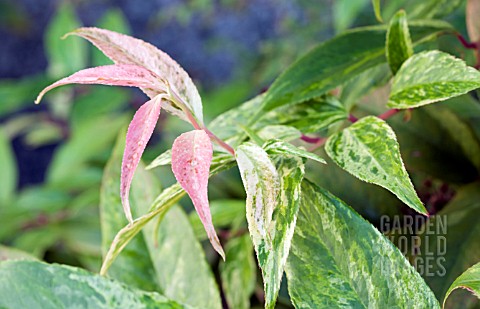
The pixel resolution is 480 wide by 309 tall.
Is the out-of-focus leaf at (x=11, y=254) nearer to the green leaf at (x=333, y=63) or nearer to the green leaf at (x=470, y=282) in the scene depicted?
the green leaf at (x=333, y=63)

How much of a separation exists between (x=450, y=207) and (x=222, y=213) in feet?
0.63

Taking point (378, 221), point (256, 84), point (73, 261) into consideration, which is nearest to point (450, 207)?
point (378, 221)

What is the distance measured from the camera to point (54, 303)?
0.29 metres

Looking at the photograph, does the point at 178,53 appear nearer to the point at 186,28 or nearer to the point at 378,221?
the point at 186,28

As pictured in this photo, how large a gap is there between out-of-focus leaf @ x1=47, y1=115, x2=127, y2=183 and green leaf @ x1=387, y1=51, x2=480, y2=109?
733 mm

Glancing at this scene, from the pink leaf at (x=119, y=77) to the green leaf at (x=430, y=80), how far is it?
14 cm

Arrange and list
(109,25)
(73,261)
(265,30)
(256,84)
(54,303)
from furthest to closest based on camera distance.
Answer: (265,30)
(256,84)
(109,25)
(73,261)
(54,303)

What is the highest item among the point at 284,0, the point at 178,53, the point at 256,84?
the point at 284,0

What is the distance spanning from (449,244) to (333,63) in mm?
137

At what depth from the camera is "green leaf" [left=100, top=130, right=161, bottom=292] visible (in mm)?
414

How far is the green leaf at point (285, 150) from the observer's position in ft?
0.91

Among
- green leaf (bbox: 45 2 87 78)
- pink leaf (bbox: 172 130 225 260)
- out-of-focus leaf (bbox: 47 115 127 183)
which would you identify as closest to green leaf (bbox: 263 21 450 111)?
pink leaf (bbox: 172 130 225 260)

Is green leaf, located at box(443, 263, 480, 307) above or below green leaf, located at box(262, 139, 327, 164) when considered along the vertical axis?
below

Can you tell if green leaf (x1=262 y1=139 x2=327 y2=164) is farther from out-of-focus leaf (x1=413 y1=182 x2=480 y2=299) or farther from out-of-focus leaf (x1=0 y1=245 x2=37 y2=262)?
out-of-focus leaf (x1=0 y1=245 x2=37 y2=262)
